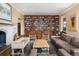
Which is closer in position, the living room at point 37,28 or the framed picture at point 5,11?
the framed picture at point 5,11

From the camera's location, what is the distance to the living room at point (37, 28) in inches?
154

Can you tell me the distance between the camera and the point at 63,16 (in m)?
4.00

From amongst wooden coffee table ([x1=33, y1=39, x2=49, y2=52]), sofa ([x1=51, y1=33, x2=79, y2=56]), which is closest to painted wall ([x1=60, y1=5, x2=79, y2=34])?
sofa ([x1=51, y1=33, x2=79, y2=56])

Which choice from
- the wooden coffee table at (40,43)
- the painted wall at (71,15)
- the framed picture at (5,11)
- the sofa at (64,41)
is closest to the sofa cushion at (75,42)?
the sofa at (64,41)

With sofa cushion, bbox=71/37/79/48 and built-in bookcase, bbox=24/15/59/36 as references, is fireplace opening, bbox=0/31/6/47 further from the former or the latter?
sofa cushion, bbox=71/37/79/48

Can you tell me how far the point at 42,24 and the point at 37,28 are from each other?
23 centimetres

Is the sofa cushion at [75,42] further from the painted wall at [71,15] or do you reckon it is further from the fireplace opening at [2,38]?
the fireplace opening at [2,38]

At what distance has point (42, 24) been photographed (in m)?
4.19

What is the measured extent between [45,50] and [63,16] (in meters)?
1.29

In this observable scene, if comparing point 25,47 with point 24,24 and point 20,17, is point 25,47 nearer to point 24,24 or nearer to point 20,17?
point 24,24

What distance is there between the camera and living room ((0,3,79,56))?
3.91 m

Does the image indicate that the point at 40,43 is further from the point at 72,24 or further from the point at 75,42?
the point at 72,24

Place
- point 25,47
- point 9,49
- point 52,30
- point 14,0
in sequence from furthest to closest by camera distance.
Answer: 1. point 52,30
2. point 25,47
3. point 9,49
4. point 14,0

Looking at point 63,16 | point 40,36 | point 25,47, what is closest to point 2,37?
point 25,47
